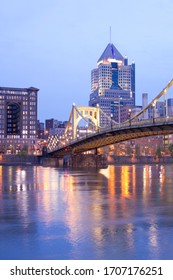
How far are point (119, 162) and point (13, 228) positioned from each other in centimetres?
15252

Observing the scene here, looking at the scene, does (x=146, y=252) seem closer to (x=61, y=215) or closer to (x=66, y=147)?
(x=61, y=215)

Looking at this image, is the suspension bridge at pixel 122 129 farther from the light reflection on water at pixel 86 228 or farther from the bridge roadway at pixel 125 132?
the light reflection on water at pixel 86 228

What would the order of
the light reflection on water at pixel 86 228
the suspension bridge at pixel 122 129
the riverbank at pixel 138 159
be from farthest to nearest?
1. the riverbank at pixel 138 159
2. the suspension bridge at pixel 122 129
3. the light reflection on water at pixel 86 228

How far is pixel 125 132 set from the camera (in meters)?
73.4

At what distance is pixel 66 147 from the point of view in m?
109

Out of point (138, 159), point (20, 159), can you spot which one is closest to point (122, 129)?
point (20, 159)

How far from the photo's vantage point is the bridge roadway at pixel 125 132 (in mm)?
60812

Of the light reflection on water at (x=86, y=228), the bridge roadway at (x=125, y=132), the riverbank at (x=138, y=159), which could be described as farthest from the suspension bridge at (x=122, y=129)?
the riverbank at (x=138, y=159)

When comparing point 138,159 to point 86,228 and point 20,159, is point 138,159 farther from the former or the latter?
point 86,228

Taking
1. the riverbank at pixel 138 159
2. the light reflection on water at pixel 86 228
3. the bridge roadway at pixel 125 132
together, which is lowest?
Result: the light reflection on water at pixel 86 228

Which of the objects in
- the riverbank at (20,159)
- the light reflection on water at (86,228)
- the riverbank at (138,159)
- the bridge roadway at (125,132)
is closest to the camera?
the light reflection on water at (86,228)

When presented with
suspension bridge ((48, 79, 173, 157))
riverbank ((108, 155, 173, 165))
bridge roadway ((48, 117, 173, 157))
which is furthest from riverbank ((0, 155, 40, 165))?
bridge roadway ((48, 117, 173, 157))

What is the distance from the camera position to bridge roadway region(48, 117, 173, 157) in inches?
2394

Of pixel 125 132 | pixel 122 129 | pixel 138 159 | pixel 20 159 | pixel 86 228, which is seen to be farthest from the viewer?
pixel 138 159
